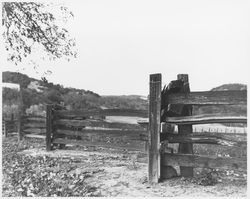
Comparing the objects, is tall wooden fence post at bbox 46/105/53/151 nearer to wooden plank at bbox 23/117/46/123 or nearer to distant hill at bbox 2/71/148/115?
wooden plank at bbox 23/117/46/123

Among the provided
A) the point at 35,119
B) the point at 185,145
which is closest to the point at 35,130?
the point at 35,119

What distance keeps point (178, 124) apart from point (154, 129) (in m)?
0.43

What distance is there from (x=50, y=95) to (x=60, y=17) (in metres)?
17.9

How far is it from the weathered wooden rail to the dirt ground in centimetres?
33

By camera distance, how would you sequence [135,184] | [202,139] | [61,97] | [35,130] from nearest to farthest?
[202,139]
[135,184]
[35,130]
[61,97]

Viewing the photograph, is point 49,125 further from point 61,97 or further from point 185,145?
point 61,97

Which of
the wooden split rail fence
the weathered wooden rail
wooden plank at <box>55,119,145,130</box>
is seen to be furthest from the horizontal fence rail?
the weathered wooden rail

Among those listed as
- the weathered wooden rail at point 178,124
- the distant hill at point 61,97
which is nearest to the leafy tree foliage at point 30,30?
the weathered wooden rail at point 178,124

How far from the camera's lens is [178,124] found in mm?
5809

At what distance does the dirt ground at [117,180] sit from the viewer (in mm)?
5156

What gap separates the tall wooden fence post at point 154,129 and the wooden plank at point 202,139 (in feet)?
0.58

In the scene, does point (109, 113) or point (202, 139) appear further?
point (109, 113)

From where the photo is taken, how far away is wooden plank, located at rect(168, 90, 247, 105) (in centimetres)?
507

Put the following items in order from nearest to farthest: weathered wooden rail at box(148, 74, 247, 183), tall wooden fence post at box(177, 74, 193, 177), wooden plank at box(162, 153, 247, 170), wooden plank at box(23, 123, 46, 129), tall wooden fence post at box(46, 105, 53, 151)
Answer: wooden plank at box(162, 153, 247, 170), weathered wooden rail at box(148, 74, 247, 183), tall wooden fence post at box(177, 74, 193, 177), tall wooden fence post at box(46, 105, 53, 151), wooden plank at box(23, 123, 46, 129)
